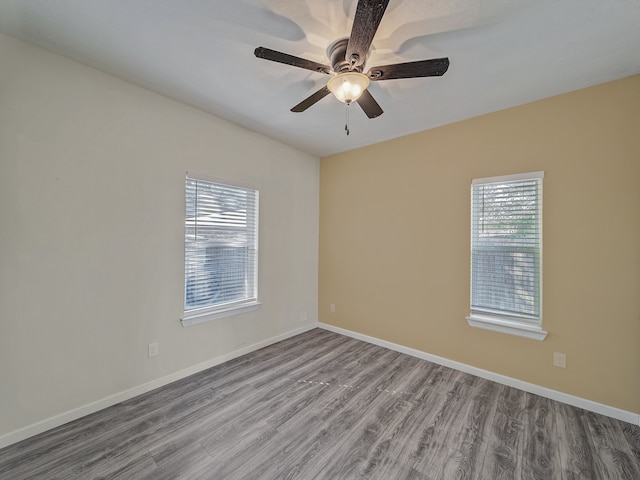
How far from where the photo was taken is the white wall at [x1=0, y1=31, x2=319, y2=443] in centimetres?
173

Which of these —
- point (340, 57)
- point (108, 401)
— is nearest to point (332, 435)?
point (108, 401)

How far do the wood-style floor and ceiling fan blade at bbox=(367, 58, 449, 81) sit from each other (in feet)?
7.88

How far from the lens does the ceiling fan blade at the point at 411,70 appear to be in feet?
4.70

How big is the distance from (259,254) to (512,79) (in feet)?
9.90

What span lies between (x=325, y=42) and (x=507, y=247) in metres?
2.43

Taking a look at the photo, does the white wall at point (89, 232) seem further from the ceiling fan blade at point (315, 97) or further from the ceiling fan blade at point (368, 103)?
the ceiling fan blade at point (368, 103)

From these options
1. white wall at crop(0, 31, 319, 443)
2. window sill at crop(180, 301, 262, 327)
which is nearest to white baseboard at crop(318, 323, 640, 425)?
window sill at crop(180, 301, 262, 327)

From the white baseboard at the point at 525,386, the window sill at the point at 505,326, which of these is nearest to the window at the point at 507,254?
the window sill at the point at 505,326

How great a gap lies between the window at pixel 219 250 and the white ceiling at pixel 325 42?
96 cm

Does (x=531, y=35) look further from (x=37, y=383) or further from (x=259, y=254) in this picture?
(x=37, y=383)

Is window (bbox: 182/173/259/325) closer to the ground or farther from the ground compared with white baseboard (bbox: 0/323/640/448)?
farther from the ground

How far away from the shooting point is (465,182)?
275 cm

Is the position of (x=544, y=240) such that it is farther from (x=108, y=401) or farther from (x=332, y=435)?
(x=108, y=401)

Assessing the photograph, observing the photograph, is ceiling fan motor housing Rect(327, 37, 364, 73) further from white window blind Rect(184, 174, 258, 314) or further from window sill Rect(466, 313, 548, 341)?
window sill Rect(466, 313, 548, 341)
